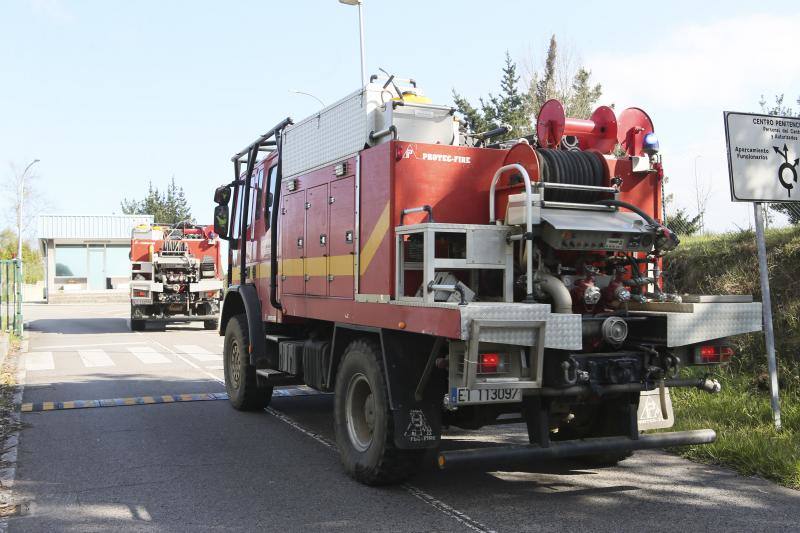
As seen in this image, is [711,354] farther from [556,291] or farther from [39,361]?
[39,361]

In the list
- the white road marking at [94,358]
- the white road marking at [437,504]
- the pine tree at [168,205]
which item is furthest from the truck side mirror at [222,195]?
the pine tree at [168,205]

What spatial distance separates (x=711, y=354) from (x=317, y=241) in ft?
12.3

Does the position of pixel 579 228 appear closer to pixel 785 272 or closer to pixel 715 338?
pixel 715 338

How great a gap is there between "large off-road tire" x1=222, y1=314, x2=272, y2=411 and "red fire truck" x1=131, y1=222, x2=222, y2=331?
13905mm

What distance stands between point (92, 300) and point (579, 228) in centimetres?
4529

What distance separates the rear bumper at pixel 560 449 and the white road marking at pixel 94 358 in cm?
1135

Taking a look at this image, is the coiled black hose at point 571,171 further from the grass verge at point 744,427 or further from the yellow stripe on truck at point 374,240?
the grass verge at point 744,427

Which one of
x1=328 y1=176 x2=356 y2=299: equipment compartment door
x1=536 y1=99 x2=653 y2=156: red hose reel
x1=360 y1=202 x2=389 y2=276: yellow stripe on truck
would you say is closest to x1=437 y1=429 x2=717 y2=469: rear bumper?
x1=360 y1=202 x2=389 y2=276: yellow stripe on truck

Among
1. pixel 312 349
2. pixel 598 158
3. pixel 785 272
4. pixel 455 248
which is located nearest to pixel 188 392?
pixel 312 349

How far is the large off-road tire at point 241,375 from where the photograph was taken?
9469 millimetres

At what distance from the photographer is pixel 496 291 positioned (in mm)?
6062

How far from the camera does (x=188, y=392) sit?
11.4 m

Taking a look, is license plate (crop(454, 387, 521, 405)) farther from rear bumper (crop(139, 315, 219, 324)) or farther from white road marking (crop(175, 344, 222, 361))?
rear bumper (crop(139, 315, 219, 324))

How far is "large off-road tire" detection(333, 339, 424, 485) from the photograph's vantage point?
5980 millimetres
